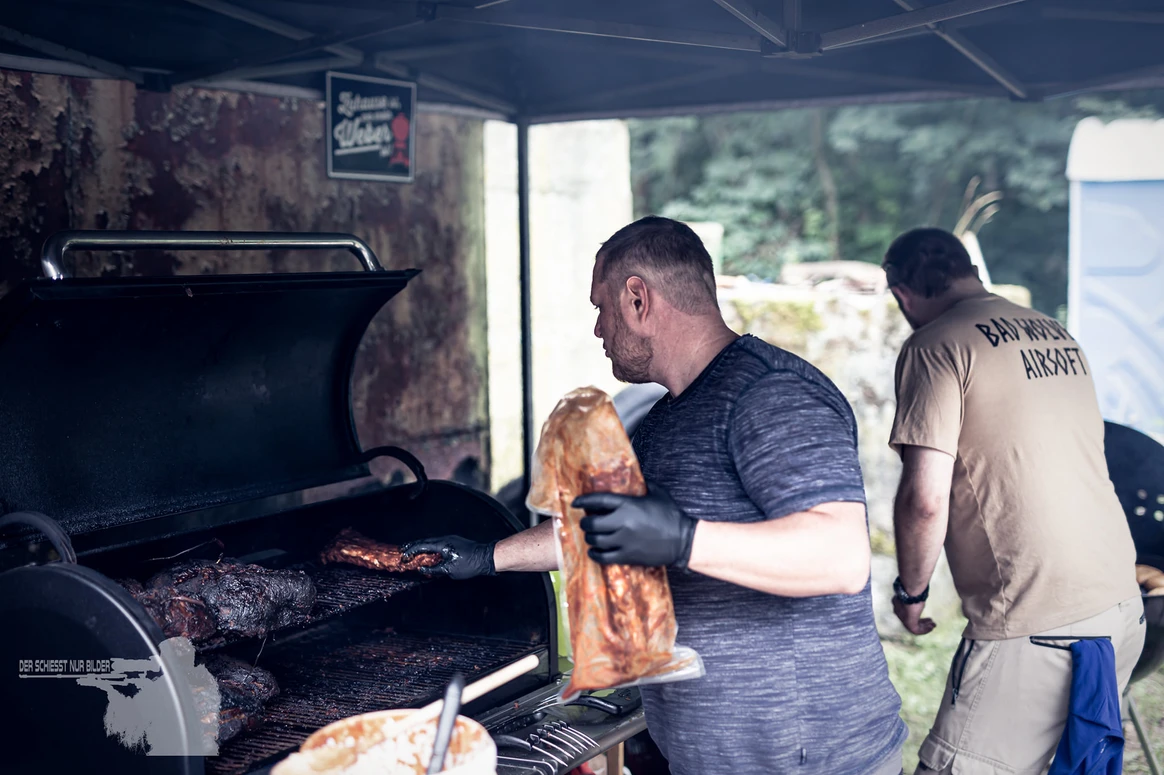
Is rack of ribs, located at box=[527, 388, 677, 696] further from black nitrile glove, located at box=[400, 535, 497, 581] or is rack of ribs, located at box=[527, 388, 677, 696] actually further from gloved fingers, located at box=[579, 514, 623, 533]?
black nitrile glove, located at box=[400, 535, 497, 581]

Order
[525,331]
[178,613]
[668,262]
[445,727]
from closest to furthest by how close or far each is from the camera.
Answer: [445,727], [668,262], [178,613], [525,331]

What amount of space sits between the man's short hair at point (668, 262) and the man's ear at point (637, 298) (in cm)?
2

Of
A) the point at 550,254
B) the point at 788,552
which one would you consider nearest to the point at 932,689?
the point at 550,254

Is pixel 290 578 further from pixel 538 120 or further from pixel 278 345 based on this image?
pixel 538 120

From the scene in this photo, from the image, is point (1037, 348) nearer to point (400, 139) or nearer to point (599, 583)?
point (599, 583)

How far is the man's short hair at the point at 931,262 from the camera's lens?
12.3ft

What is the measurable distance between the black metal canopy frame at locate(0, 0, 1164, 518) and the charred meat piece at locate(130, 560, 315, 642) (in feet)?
3.02

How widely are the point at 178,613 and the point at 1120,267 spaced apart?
6.27 m

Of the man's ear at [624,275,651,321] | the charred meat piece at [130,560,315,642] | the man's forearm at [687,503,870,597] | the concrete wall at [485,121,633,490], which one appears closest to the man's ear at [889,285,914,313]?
the man's ear at [624,275,651,321]

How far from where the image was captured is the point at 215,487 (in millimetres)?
2996

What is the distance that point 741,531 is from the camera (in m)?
1.96

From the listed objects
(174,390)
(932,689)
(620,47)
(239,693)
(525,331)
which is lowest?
(932,689)

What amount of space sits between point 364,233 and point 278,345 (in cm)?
153

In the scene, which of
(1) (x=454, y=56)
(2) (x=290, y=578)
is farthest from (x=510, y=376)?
(2) (x=290, y=578)
